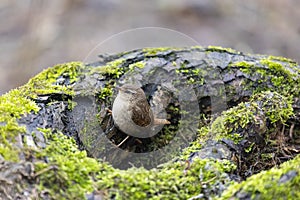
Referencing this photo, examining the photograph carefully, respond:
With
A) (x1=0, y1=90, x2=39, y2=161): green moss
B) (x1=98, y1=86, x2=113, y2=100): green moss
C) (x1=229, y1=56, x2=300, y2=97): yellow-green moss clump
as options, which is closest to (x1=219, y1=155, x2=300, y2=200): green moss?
(x1=0, y1=90, x2=39, y2=161): green moss

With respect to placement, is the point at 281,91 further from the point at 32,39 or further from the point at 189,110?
the point at 32,39

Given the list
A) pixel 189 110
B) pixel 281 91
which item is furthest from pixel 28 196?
pixel 281 91

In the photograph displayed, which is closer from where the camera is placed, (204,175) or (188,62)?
(204,175)

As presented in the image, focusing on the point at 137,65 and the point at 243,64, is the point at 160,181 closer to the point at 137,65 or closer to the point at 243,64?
the point at 137,65

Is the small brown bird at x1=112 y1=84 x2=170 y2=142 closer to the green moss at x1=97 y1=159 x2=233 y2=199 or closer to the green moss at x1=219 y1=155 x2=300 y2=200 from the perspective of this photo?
the green moss at x1=97 y1=159 x2=233 y2=199

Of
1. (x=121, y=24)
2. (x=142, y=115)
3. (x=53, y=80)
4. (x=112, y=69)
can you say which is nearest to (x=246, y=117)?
(x=142, y=115)

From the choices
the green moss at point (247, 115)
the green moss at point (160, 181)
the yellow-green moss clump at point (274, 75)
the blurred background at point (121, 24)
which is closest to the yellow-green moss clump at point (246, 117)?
the green moss at point (247, 115)
